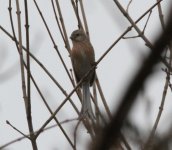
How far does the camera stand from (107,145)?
419 mm

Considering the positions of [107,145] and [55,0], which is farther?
[55,0]

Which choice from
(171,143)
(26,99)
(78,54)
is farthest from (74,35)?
(171,143)

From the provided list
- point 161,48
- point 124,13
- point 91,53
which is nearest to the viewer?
point 161,48

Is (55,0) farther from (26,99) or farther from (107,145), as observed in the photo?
(107,145)

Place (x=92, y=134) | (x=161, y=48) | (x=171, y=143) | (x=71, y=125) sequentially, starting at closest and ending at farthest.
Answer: (x=161, y=48) → (x=171, y=143) → (x=71, y=125) → (x=92, y=134)

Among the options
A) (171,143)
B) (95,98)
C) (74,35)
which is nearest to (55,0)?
(95,98)

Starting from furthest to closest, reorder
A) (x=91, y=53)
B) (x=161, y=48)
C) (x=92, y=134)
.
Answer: (x=91, y=53) < (x=92, y=134) < (x=161, y=48)

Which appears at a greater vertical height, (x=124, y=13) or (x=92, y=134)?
(x=124, y=13)

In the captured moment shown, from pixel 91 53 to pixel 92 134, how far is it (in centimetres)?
244

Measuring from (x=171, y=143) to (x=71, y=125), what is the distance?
3.37 feet

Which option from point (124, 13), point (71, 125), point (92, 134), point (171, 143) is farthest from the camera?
point (124, 13)

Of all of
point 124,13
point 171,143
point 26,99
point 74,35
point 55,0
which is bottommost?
point 171,143

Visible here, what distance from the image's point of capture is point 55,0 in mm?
2621

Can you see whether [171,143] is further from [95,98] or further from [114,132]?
[95,98]
